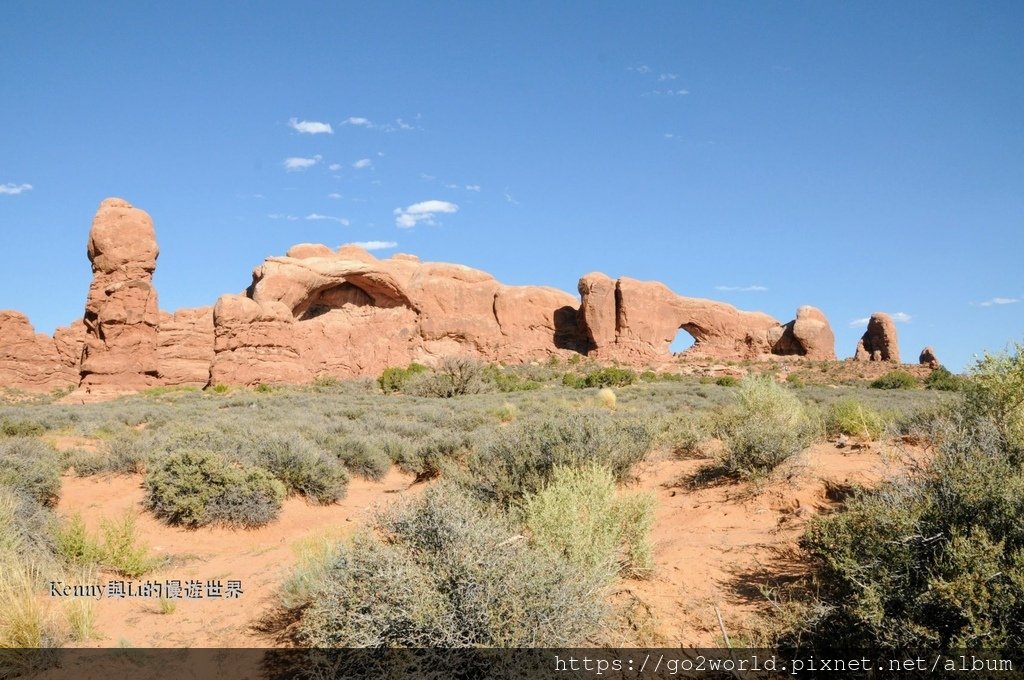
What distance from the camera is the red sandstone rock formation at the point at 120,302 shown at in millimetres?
27625

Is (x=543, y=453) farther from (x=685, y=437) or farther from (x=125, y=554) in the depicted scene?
(x=125, y=554)

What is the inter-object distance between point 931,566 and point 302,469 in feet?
24.8

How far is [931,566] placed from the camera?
315cm

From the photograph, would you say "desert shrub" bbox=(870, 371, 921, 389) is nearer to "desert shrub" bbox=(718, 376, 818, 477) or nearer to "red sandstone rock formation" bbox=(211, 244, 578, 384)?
"red sandstone rock formation" bbox=(211, 244, 578, 384)

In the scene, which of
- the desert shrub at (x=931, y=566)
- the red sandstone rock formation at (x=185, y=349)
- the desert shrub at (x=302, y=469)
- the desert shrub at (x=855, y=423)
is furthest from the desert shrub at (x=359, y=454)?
the red sandstone rock formation at (x=185, y=349)

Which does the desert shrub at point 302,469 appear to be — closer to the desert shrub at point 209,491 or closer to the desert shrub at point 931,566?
the desert shrub at point 209,491

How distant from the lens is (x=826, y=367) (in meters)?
37.3

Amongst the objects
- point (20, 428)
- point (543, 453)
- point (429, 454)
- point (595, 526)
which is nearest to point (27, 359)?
point (20, 428)

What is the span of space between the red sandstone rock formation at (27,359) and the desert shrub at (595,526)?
137ft

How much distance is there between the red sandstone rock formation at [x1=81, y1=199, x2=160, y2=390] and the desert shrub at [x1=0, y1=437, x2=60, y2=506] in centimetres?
2129

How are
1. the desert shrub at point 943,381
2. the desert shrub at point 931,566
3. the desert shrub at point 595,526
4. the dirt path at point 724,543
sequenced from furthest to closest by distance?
1. the desert shrub at point 943,381
2. the desert shrub at point 595,526
3. the dirt path at point 724,543
4. the desert shrub at point 931,566

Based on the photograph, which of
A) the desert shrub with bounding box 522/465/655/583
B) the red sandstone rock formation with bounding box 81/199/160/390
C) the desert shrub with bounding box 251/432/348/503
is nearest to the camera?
the desert shrub with bounding box 522/465/655/583

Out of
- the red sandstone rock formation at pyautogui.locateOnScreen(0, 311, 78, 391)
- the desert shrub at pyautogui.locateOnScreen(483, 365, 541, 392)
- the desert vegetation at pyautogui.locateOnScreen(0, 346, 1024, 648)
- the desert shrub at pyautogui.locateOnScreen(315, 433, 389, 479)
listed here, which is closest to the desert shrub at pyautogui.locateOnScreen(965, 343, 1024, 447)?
the desert vegetation at pyautogui.locateOnScreen(0, 346, 1024, 648)

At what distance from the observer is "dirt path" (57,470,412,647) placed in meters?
4.41
